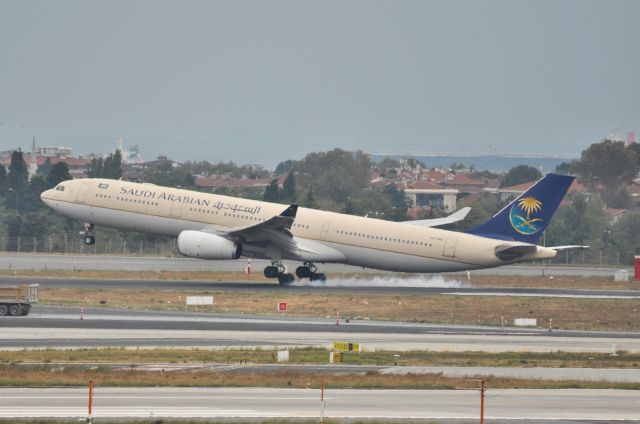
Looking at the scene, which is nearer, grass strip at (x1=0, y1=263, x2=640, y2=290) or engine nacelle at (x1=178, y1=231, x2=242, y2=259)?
engine nacelle at (x1=178, y1=231, x2=242, y2=259)

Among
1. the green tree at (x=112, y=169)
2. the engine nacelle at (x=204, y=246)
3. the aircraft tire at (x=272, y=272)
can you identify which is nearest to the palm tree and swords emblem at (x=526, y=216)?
the aircraft tire at (x=272, y=272)

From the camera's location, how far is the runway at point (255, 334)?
47.9 meters

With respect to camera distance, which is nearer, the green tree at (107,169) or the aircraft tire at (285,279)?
the aircraft tire at (285,279)

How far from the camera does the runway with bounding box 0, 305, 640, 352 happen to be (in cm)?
4794

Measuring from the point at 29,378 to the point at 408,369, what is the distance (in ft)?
39.3

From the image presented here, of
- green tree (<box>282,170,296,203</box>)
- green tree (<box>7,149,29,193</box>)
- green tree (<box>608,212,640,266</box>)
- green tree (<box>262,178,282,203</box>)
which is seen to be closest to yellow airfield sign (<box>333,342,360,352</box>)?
green tree (<box>608,212,640,266</box>)

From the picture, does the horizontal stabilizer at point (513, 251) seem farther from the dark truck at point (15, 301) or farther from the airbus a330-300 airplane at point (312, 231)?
the dark truck at point (15, 301)

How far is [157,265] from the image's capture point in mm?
90000

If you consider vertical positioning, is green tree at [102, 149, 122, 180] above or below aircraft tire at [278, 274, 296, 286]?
above

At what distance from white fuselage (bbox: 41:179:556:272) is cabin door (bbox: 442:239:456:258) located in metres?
0.02

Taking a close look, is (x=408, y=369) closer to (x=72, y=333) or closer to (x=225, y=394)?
(x=225, y=394)

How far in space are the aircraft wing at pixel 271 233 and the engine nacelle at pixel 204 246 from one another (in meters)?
0.79

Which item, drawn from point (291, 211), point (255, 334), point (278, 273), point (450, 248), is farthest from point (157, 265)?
point (255, 334)

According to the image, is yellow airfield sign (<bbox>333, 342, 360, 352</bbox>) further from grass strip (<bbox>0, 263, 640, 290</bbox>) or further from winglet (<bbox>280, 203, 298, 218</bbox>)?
grass strip (<bbox>0, 263, 640, 290</bbox>)
